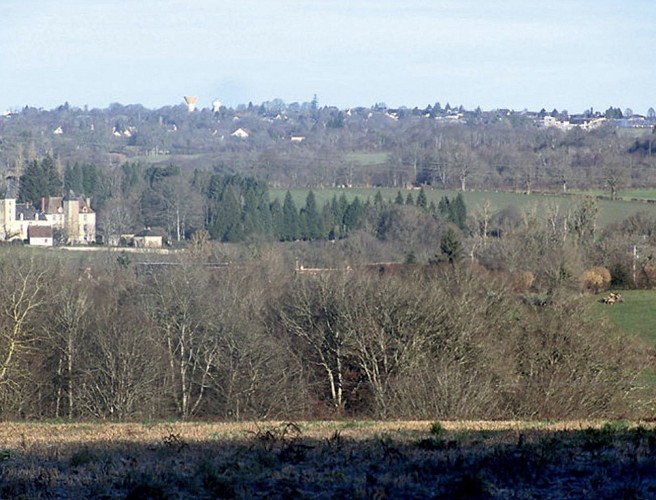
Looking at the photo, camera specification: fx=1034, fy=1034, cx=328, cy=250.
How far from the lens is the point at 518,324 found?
2823cm

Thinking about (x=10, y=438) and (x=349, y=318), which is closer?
(x=10, y=438)

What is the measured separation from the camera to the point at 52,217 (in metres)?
77.5

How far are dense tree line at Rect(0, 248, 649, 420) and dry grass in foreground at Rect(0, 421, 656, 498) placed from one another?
1086cm

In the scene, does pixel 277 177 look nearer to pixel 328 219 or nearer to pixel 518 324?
pixel 328 219

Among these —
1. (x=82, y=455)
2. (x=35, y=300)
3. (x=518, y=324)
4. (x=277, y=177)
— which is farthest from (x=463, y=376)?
(x=277, y=177)

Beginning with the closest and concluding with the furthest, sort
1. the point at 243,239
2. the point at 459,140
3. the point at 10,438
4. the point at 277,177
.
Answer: the point at 10,438
the point at 243,239
the point at 277,177
the point at 459,140

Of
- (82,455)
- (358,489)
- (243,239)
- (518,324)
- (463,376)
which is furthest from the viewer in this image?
(243,239)

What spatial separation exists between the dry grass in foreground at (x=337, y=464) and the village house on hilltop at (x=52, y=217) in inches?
2442

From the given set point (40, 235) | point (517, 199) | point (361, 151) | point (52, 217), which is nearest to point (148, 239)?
point (40, 235)

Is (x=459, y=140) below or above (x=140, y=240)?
above

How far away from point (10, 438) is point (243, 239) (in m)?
55.9

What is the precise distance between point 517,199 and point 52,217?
34402 millimetres

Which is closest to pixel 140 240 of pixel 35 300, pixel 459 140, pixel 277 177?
pixel 277 177

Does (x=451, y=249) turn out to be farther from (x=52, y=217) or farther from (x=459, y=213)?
(x=52, y=217)
